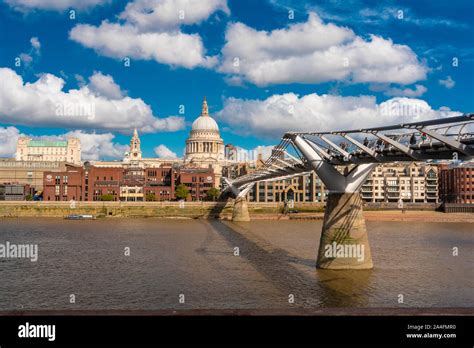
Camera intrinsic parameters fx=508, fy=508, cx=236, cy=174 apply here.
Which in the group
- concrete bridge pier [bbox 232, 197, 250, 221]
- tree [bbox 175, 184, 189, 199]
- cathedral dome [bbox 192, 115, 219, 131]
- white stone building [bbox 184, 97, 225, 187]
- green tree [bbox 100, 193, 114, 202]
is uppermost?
cathedral dome [bbox 192, 115, 219, 131]

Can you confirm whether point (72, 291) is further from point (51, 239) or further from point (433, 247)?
point (433, 247)

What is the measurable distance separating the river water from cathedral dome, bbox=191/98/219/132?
146m

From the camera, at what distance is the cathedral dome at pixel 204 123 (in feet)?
599

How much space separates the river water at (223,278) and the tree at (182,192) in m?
58.0

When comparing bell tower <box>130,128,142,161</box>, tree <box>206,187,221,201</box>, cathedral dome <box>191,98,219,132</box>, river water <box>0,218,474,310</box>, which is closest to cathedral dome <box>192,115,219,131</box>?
cathedral dome <box>191,98,219,132</box>

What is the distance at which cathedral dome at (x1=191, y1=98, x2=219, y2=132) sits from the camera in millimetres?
182625

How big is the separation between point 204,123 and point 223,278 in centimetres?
16255

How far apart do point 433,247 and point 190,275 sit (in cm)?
2215

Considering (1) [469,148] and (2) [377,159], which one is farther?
(2) [377,159]

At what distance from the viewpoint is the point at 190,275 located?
950 inches

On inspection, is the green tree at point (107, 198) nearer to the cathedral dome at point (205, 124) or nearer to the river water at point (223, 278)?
the river water at point (223, 278)

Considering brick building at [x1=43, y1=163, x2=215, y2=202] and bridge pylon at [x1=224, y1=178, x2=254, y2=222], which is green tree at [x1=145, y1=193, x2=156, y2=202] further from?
bridge pylon at [x1=224, y1=178, x2=254, y2=222]
